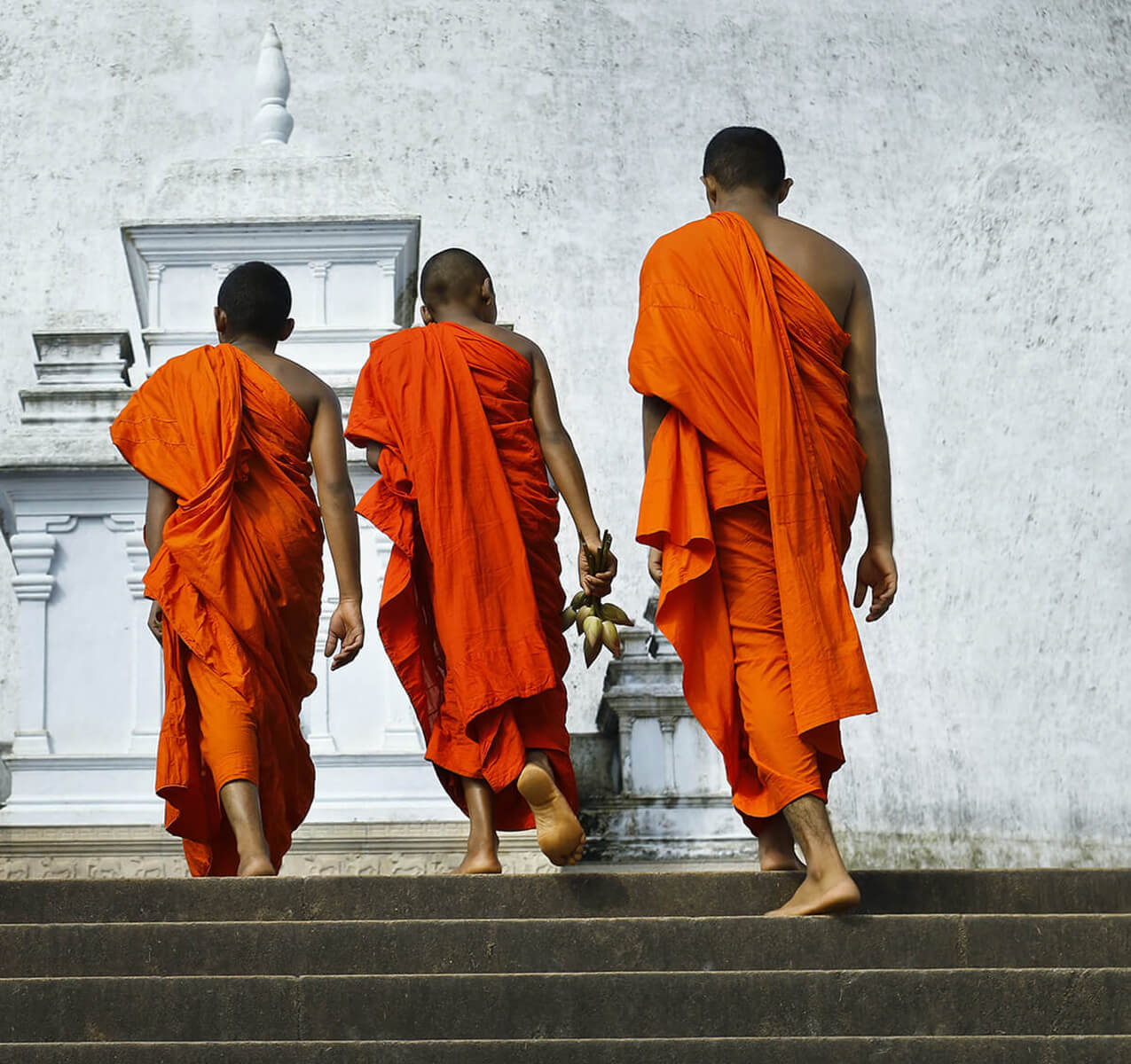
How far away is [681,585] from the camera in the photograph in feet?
13.4

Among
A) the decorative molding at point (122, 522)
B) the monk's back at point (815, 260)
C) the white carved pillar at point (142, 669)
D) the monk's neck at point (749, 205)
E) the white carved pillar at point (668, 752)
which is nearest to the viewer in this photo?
the monk's back at point (815, 260)

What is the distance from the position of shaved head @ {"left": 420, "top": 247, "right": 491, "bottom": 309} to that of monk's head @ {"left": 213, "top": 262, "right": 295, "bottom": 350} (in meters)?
0.41

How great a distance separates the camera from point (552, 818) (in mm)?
4227

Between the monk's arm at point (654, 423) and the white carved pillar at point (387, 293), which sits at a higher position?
the white carved pillar at point (387, 293)

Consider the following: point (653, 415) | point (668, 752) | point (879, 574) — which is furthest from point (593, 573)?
point (668, 752)

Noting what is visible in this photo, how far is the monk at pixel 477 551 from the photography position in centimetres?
448

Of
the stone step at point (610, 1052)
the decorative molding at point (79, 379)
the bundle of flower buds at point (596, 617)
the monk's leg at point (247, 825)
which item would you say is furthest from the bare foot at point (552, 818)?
the decorative molding at point (79, 379)

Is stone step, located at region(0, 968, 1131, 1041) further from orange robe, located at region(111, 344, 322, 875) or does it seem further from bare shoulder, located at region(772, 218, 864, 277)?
bare shoulder, located at region(772, 218, 864, 277)

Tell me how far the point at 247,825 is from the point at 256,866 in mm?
120

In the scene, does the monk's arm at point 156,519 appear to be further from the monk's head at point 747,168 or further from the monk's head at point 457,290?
the monk's head at point 747,168

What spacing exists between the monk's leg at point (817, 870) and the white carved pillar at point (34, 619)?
13.0 feet

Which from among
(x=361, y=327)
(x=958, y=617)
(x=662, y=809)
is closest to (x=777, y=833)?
(x=662, y=809)

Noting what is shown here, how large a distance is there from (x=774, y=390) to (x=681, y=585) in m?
0.46

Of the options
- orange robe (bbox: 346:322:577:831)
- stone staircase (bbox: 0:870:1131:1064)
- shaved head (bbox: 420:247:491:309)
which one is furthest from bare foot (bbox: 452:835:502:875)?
shaved head (bbox: 420:247:491:309)
